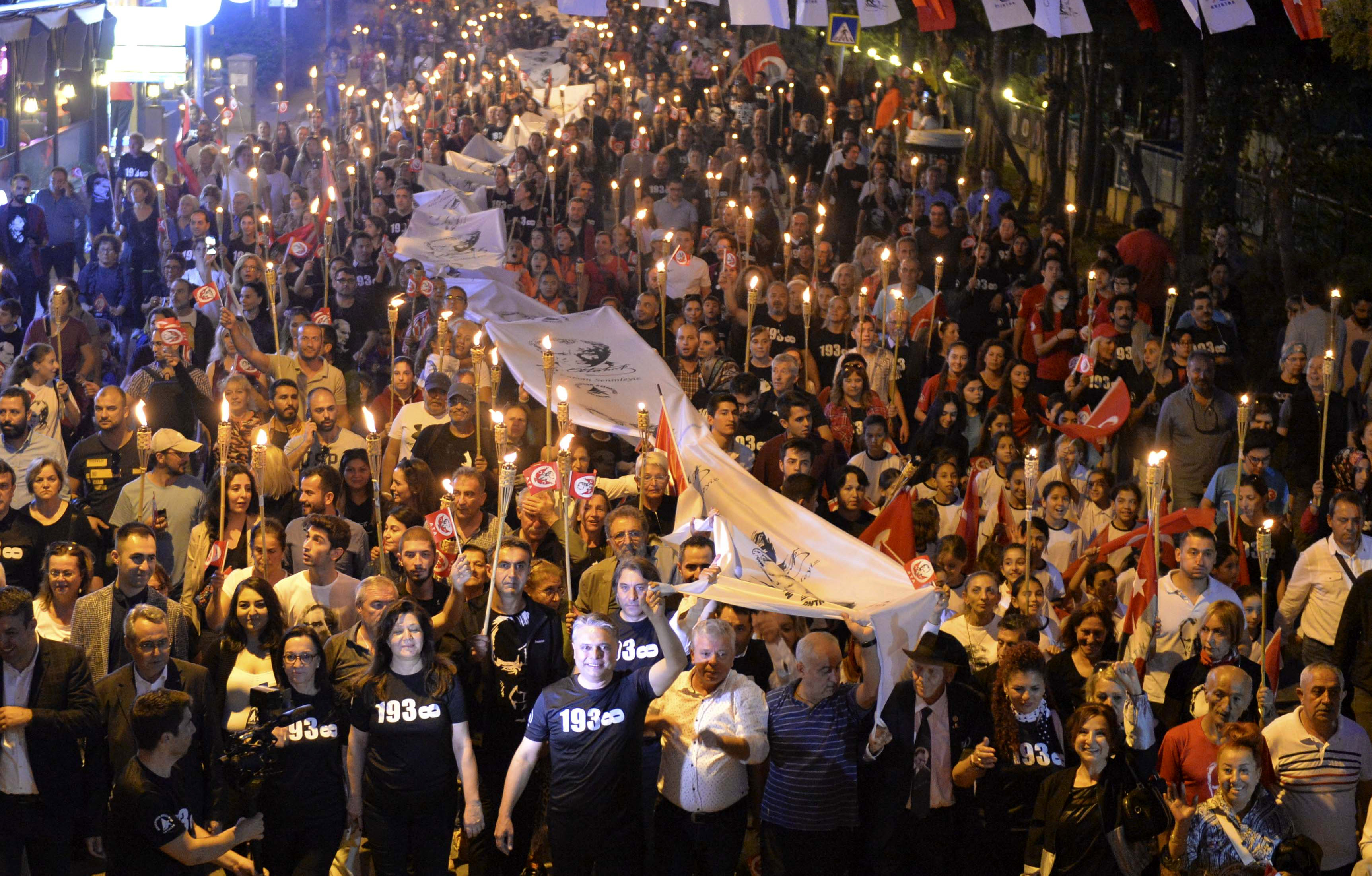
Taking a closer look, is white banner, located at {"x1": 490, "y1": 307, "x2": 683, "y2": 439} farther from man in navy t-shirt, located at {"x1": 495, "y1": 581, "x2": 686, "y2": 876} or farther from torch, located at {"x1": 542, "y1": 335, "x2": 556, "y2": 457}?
man in navy t-shirt, located at {"x1": 495, "y1": 581, "x2": 686, "y2": 876}

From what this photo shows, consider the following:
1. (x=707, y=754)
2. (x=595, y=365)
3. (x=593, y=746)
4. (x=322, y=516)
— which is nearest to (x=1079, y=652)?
(x=707, y=754)

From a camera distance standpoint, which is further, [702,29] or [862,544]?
[702,29]

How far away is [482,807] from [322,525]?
1.63m

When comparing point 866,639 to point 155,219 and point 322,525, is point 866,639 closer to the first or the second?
point 322,525

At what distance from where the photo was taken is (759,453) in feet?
33.9

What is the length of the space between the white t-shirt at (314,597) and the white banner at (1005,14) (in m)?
9.92

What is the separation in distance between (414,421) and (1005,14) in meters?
8.01

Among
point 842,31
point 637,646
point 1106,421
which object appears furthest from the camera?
point 842,31

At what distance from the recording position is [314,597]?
7707mm

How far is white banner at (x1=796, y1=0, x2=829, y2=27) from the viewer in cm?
1620

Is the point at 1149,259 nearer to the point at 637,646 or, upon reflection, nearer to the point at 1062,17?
the point at 1062,17

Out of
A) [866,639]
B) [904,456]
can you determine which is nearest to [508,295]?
[904,456]

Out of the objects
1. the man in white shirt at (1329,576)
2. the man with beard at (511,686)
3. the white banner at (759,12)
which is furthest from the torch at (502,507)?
the white banner at (759,12)

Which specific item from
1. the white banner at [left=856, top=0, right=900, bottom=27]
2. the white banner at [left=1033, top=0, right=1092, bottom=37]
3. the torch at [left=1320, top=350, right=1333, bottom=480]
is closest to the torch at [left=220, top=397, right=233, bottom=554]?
the torch at [left=1320, top=350, right=1333, bottom=480]
